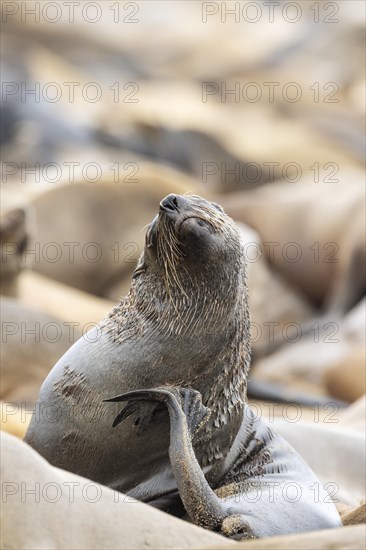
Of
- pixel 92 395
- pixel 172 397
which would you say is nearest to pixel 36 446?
pixel 92 395

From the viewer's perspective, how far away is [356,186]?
32.4 ft

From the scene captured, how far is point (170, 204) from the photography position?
3.01 metres

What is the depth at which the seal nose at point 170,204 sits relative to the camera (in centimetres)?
300

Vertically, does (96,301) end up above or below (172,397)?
below

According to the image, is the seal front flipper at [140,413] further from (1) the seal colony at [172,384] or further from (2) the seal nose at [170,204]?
(2) the seal nose at [170,204]

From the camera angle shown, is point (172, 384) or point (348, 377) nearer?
point (172, 384)

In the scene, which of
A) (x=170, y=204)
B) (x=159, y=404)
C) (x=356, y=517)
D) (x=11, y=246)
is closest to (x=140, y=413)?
(x=159, y=404)

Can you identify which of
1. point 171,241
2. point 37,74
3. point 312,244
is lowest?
point 312,244

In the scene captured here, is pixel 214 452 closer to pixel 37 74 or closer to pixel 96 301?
pixel 96 301

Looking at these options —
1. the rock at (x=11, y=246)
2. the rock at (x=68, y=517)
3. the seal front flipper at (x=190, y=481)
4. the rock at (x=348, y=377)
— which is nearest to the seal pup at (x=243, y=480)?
the seal front flipper at (x=190, y=481)

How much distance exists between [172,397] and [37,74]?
419 inches

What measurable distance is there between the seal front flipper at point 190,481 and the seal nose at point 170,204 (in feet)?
1.53

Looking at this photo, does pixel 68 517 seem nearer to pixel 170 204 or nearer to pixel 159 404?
pixel 159 404

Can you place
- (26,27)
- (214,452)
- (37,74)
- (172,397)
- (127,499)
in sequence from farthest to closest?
(26,27) < (37,74) < (214,452) < (172,397) < (127,499)
